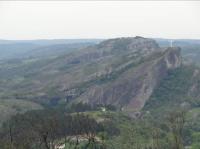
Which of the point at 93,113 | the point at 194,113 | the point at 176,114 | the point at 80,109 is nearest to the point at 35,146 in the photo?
the point at 176,114

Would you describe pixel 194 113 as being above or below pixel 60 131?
below

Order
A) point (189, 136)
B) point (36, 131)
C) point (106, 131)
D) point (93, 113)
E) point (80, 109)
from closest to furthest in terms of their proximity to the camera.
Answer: point (36, 131), point (106, 131), point (189, 136), point (93, 113), point (80, 109)

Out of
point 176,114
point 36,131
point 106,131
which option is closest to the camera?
point 176,114

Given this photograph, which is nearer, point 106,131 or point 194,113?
point 106,131

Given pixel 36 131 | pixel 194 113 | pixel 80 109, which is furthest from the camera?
pixel 194 113

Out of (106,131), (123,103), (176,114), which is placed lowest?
(123,103)

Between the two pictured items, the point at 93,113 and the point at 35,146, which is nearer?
the point at 35,146

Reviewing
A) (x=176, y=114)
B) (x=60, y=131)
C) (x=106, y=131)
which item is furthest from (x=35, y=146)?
(x=176, y=114)

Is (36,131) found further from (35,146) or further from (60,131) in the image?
(60,131)

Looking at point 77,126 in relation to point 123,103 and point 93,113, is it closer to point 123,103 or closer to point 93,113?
point 93,113
